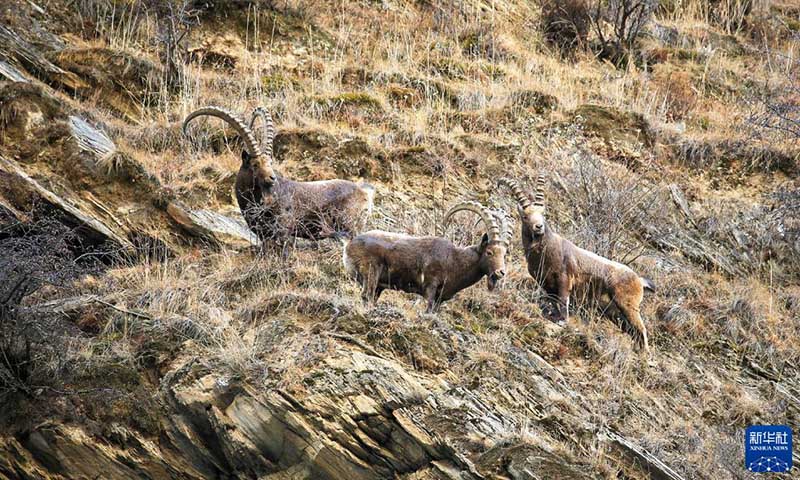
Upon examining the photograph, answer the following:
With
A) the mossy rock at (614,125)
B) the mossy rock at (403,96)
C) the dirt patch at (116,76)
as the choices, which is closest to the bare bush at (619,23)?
the mossy rock at (614,125)

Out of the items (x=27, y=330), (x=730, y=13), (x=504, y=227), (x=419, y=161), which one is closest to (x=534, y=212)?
(x=504, y=227)

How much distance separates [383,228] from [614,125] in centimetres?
602

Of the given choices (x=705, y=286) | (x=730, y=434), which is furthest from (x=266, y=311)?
(x=705, y=286)

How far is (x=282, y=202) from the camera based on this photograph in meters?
11.4

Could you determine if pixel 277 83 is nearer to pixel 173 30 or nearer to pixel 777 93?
pixel 173 30

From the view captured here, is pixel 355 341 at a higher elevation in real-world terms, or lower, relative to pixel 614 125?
higher

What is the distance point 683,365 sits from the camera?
11.9 metres

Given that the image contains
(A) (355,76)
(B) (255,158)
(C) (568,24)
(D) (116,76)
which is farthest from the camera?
(C) (568,24)

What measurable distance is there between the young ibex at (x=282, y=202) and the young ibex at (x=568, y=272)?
1972 millimetres

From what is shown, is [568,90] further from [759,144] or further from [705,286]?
[705,286]

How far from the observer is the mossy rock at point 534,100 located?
1780 centimetres

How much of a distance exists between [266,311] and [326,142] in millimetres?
5800

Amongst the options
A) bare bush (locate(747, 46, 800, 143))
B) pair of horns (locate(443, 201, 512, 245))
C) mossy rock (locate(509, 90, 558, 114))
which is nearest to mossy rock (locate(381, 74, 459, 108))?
mossy rock (locate(509, 90, 558, 114))

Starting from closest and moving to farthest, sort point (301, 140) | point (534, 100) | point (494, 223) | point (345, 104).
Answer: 1. point (494, 223)
2. point (301, 140)
3. point (345, 104)
4. point (534, 100)
